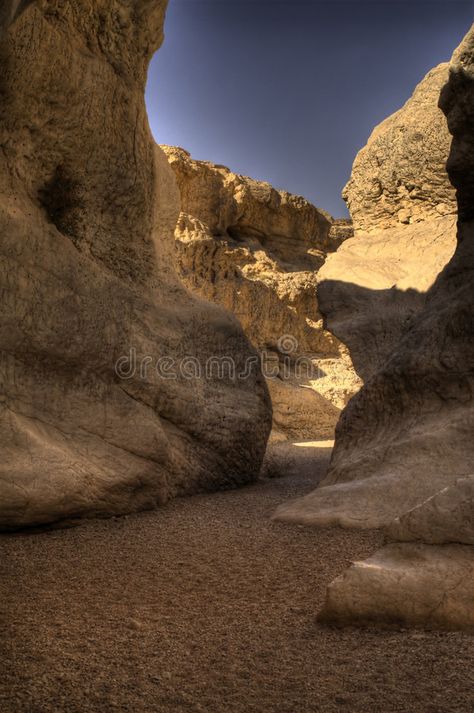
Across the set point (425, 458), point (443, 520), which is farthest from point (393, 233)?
point (443, 520)

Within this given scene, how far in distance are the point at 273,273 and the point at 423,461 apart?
13.6 m

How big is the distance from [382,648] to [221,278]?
12463 millimetres

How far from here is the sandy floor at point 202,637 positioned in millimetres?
1546

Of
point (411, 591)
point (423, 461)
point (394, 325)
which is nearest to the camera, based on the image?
point (411, 591)

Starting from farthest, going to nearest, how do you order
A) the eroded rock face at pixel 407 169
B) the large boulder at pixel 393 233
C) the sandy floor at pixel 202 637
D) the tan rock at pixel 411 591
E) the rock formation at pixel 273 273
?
1. the rock formation at pixel 273 273
2. the eroded rock face at pixel 407 169
3. the large boulder at pixel 393 233
4. the tan rock at pixel 411 591
5. the sandy floor at pixel 202 637

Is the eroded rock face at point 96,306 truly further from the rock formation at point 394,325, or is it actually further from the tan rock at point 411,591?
the tan rock at point 411,591

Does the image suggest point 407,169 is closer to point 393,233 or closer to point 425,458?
point 393,233

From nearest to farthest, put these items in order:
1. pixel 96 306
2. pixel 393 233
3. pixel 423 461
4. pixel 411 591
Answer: pixel 411 591 < pixel 423 461 < pixel 96 306 < pixel 393 233

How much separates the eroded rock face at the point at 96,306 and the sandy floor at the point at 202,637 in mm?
666

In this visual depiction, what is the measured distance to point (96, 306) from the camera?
4.16m

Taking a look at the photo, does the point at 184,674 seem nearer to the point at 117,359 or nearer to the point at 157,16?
the point at 117,359

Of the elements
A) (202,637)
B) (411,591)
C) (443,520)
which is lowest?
(202,637)

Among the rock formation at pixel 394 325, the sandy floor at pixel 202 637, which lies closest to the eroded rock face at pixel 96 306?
the sandy floor at pixel 202 637

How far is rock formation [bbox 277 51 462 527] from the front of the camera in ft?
11.2
